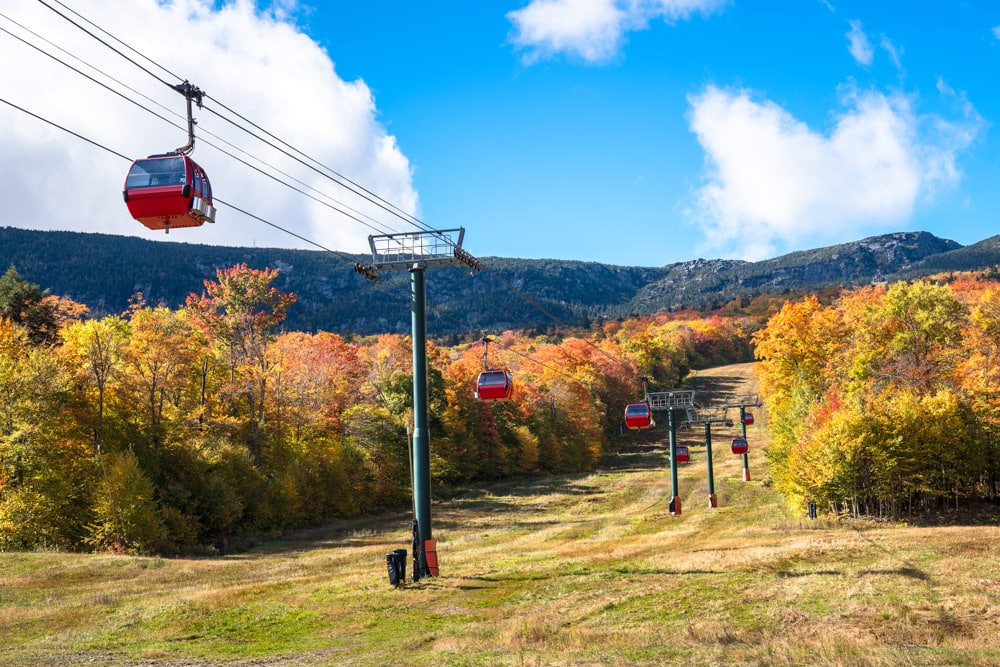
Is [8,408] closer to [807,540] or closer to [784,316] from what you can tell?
[807,540]

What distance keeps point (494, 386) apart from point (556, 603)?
48.3ft

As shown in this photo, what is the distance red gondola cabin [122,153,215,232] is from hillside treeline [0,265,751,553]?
920 inches

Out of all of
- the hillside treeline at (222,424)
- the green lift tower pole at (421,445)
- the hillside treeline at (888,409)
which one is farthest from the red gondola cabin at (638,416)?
the green lift tower pole at (421,445)

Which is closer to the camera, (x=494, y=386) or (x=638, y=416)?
(x=494, y=386)

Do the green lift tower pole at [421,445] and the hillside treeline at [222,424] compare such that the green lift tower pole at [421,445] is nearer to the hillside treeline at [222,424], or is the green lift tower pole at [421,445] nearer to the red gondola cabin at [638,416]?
the hillside treeline at [222,424]

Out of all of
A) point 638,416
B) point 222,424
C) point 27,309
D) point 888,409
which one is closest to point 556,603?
point 638,416

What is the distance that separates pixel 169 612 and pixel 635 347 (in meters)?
122

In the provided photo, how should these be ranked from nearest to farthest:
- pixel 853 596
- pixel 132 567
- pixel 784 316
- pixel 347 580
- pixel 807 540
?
pixel 853 596
pixel 347 580
pixel 807 540
pixel 132 567
pixel 784 316

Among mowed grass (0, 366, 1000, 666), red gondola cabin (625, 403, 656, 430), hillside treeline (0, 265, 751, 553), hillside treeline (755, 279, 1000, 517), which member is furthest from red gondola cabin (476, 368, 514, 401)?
hillside treeline (755, 279, 1000, 517)

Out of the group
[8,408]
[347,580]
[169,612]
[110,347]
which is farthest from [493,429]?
[169,612]

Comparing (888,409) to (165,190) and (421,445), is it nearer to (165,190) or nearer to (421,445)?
(421,445)

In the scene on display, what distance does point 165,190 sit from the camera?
55.2 feet

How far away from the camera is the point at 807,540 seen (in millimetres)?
32750

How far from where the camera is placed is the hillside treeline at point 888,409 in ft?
145
